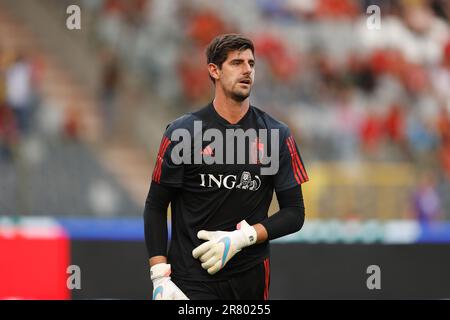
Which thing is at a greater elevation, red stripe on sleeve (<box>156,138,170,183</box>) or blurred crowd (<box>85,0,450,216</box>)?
Answer: blurred crowd (<box>85,0,450,216</box>)

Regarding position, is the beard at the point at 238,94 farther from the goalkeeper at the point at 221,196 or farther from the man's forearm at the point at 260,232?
the man's forearm at the point at 260,232

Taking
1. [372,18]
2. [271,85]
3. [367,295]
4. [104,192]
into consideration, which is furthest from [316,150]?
[367,295]

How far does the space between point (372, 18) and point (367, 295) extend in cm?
484

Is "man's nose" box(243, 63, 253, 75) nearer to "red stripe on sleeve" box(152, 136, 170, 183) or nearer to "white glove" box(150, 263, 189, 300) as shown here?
"red stripe on sleeve" box(152, 136, 170, 183)

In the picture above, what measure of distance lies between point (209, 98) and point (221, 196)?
7072mm

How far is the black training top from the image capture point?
5102 mm

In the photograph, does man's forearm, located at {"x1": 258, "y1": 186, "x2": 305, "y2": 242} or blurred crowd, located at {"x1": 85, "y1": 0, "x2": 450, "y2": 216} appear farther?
blurred crowd, located at {"x1": 85, "y1": 0, "x2": 450, "y2": 216}

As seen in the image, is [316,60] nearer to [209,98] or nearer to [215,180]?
[209,98]

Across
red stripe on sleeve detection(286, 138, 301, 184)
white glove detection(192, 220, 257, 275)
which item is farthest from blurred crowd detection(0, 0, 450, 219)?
white glove detection(192, 220, 257, 275)

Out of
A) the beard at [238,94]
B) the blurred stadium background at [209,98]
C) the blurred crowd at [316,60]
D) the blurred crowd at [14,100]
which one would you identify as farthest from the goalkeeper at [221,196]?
the blurred crowd at [316,60]

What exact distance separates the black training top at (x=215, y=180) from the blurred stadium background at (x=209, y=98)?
3.71 meters

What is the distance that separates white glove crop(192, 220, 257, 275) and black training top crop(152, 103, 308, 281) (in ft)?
0.28

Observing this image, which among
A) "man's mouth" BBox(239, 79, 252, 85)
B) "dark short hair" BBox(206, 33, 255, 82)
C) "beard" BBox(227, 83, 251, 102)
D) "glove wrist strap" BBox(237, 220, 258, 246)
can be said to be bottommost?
"glove wrist strap" BBox(237, 220, 258, 246)
